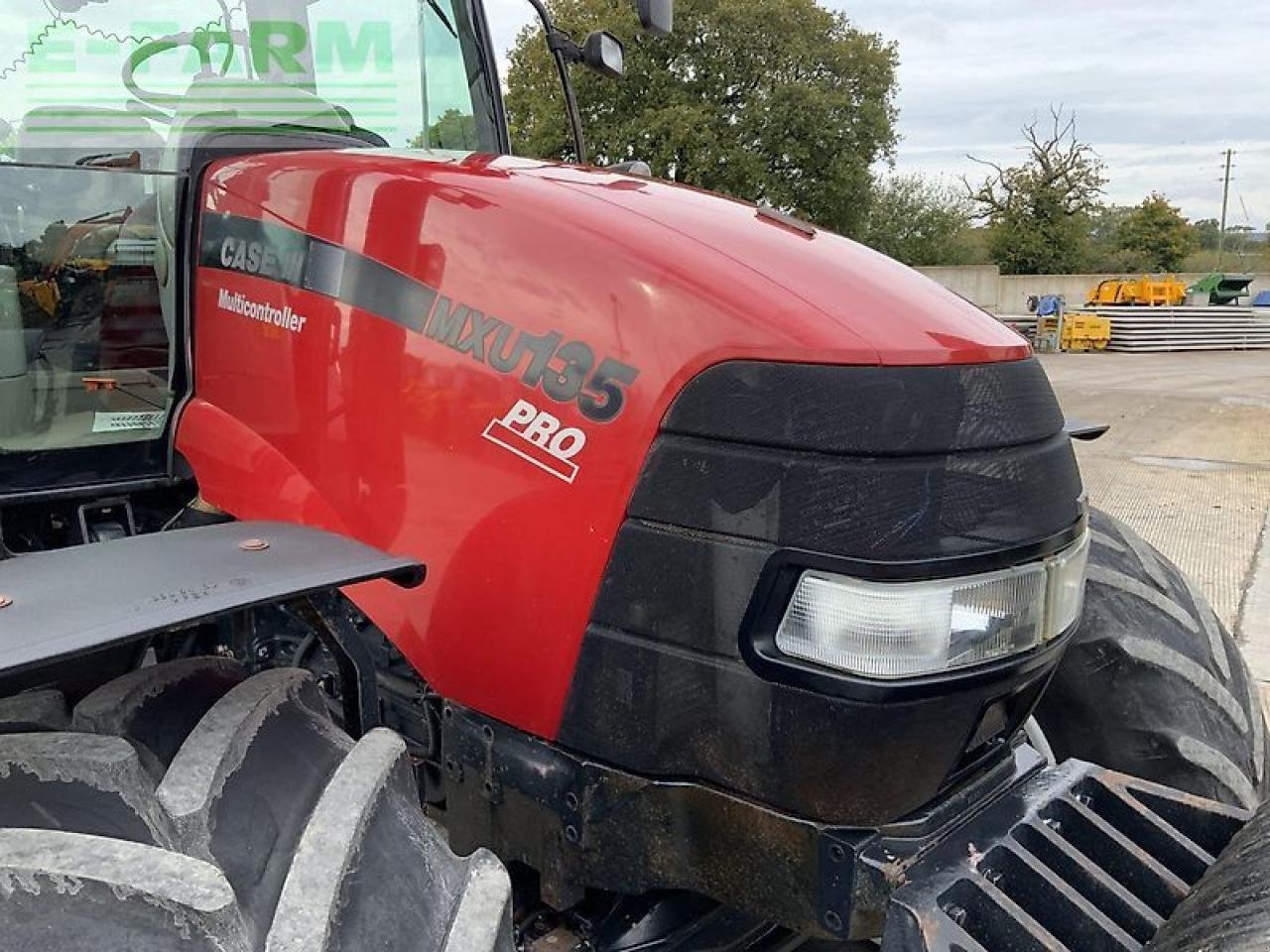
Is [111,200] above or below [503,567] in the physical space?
above

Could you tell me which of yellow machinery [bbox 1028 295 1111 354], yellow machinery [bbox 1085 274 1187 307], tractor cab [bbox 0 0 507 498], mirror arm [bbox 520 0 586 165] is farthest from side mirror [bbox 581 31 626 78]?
yellow machinery [bbox 1085 274 1187 307]

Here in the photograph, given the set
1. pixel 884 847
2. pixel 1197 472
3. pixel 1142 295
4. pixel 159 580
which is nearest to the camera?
pixel 159 580

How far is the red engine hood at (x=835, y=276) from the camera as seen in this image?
4.75ft

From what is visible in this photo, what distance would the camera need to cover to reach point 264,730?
1.35 meters

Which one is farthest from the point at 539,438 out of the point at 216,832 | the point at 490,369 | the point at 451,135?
the point at 451,135

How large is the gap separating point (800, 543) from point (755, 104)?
25.0 metres

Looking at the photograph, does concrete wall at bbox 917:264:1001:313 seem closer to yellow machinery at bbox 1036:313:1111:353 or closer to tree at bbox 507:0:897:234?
tree at bbox 507:0:897:234

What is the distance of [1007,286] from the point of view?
104ft

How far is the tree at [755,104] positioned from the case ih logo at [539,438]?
20.3 m

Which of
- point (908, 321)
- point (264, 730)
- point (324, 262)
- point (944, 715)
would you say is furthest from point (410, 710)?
point (908, 321)

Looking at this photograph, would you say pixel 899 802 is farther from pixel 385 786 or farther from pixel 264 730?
pixel 264 730

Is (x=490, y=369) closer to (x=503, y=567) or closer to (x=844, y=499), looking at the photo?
(x=503, y=567)

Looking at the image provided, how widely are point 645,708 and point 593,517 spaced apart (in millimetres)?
262

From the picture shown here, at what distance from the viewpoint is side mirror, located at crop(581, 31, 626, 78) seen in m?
2.64
